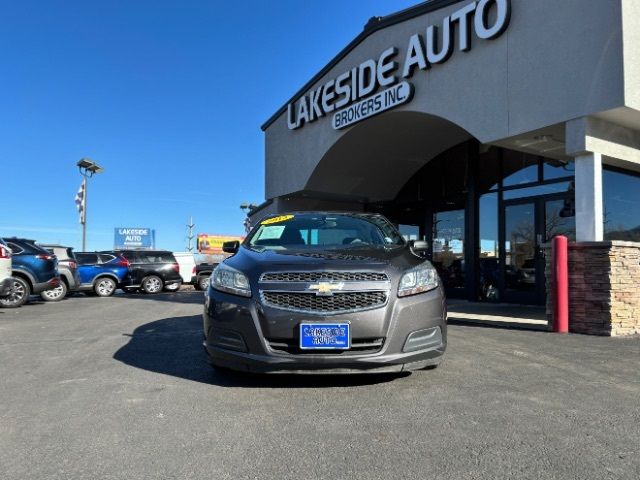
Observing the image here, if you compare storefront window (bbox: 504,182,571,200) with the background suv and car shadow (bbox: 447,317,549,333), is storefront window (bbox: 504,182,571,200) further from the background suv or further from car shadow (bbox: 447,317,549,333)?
the background suv

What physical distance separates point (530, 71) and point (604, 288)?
3759 millimetres

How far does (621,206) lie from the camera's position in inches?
416

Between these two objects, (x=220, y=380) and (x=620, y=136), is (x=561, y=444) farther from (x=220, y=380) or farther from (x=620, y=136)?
(x=620, y=136)

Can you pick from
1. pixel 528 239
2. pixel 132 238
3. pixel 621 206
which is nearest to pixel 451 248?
pixel 528 239

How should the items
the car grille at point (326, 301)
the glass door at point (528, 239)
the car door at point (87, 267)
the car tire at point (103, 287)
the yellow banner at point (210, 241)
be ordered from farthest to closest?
the yellow banner at point (210, 241), the car tire at point (103, 287), the car door at point (87, 267), the glass door at point (528, 239), the car grille at point (326, 301)

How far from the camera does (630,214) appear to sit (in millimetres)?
10719

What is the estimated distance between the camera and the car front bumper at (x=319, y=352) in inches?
152

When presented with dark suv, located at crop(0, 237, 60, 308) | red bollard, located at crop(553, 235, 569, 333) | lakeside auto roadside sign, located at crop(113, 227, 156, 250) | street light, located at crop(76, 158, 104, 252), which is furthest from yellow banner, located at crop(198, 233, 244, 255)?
red bollard, located at crop(553, 235, 569, 333)

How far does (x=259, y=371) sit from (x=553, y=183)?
9259 millimetres

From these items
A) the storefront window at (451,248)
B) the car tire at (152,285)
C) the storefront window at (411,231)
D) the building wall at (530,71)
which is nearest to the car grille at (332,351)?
the building wall at (530,71)

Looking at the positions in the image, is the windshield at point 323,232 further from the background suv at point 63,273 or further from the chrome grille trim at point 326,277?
the background suv at point 63,273

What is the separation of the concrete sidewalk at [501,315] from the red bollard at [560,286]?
32 centimetres

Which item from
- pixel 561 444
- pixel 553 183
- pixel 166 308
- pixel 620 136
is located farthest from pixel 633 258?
pixel 166 308

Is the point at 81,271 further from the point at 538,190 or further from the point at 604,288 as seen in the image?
the point at 604,288
